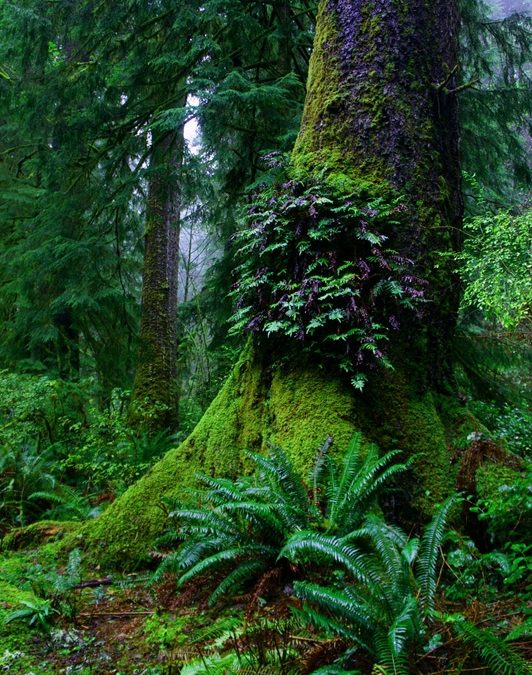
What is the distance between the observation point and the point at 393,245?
12.9ft

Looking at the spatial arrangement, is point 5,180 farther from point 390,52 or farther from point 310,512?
point 310,512

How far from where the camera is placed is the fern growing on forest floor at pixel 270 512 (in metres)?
2.86

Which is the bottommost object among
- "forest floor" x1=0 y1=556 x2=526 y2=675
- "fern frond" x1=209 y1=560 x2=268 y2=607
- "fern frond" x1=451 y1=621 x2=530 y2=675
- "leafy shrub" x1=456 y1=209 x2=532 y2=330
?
"forest floor" x1=0 y1=556 x2=526 y2=675

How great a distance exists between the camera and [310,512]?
2.95 meters

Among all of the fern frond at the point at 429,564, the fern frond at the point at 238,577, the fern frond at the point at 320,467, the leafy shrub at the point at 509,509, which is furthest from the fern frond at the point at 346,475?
the leafy shrub at the point at 509,509

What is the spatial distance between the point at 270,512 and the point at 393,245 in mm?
2216

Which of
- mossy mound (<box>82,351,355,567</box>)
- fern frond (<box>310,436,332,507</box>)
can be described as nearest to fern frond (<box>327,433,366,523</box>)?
fern frond (<box>310,436,332,507</box>)

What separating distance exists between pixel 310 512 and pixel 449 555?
79cm

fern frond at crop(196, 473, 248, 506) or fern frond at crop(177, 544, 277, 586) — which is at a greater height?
fern frond at crop(196, 473, 248, 506)

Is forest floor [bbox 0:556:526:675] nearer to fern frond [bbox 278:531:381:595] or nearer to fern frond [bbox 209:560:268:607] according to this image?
fern frond [bbox 209:560:268:607]

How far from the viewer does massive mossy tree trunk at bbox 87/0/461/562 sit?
3.66 metres

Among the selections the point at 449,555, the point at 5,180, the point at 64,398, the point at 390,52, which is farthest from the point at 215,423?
the point at 5,180

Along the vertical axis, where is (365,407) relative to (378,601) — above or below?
above

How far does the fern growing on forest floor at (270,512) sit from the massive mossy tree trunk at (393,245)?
35 cm
